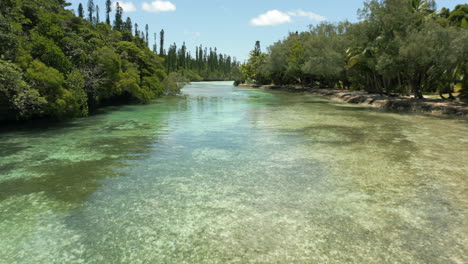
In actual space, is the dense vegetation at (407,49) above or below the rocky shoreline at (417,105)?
above

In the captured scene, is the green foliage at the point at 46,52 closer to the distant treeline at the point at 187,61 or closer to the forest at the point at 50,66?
the forest at the point at 50,66

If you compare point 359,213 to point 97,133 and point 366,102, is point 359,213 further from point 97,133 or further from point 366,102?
point 366,102

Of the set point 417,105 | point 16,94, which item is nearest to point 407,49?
point 417,105

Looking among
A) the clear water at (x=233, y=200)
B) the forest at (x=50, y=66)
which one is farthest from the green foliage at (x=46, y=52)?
the clear water at (x=233, y=200)

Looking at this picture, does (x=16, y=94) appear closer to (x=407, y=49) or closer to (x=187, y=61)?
(x=407, y=49)

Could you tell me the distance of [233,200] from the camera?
8.23 m

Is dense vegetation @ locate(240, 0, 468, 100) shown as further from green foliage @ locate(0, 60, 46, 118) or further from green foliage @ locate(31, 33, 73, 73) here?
green foliage @ locate(0, 60, 46, 118)

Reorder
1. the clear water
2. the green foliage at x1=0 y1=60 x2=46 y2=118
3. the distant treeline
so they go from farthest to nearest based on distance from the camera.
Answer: the distant treeline
the green foliage at x1=0 y1=60 x2=46 y2=118
the clear water

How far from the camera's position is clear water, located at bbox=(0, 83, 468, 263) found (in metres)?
5.84

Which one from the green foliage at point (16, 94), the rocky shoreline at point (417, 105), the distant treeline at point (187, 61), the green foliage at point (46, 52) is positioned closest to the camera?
the green foliage at point (16, 94)

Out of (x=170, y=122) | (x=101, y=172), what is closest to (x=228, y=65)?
(x=170, y=122)

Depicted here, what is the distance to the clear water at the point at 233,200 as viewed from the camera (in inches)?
230

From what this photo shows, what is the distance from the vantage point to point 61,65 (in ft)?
65.9

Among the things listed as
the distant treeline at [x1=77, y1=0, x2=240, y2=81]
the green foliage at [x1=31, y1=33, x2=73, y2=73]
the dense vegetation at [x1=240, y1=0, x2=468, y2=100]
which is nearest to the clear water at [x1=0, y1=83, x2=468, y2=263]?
the green foliage at [x1=31, y1=33, x2=73, y2=73]
